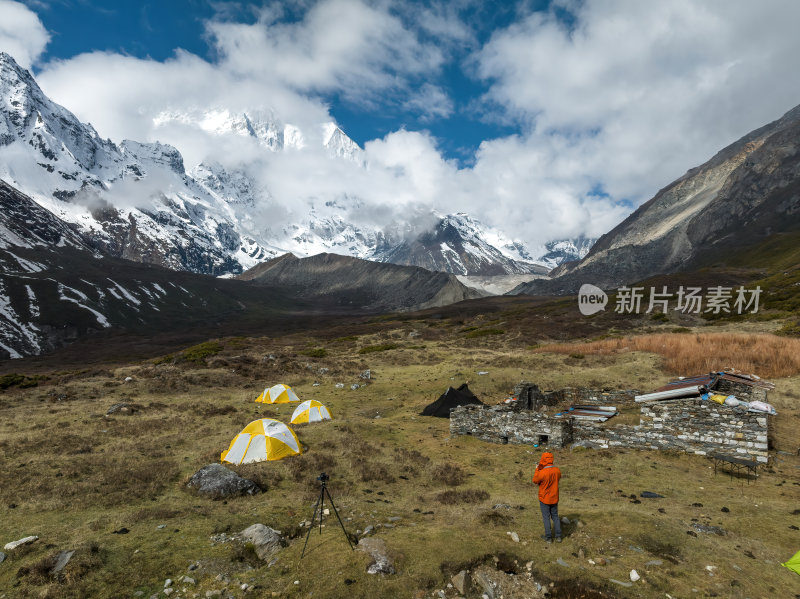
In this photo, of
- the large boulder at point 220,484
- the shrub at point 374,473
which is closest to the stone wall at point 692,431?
the shrub at point 374,473

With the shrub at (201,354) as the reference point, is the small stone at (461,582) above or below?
above

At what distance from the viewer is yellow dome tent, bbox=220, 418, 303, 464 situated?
16906 millimetres

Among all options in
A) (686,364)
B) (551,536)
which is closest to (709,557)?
(551,536)

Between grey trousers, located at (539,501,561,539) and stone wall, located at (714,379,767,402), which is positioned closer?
grey trousers, located at (539,501,561,539)

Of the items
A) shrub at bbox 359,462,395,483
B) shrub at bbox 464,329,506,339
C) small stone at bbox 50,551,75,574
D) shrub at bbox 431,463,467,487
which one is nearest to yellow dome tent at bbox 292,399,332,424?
shrub at bbox 359,462,395,483

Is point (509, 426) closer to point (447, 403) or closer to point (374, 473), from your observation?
point (447, 403)

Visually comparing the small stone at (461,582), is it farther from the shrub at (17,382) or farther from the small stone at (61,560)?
the shrub at (17,382)

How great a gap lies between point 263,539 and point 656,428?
15.7m

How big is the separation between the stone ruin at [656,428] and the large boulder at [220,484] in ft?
36.1

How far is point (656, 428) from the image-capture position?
666 inches

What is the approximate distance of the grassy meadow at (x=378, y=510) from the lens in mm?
8094

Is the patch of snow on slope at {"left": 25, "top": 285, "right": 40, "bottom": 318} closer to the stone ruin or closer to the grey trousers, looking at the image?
the stone ruin

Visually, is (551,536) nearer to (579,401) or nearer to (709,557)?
(709,557)

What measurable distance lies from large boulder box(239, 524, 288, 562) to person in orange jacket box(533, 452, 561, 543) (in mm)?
6283
